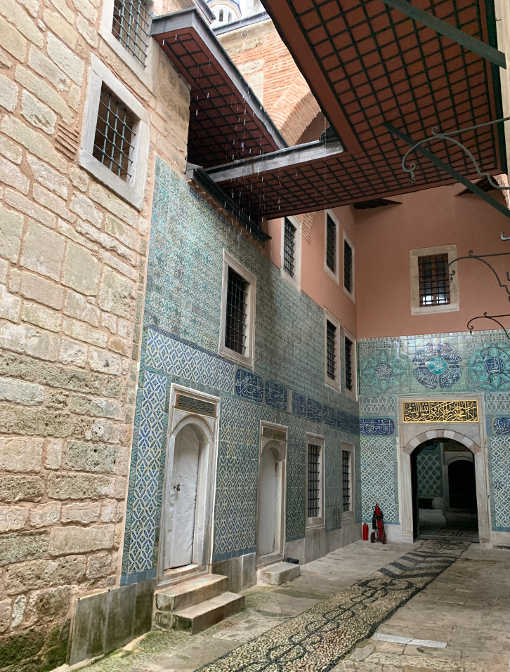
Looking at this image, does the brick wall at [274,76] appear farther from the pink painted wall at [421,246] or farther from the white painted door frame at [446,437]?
the white painted door frame at [446,437]

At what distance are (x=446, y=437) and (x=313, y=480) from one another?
3.67 m

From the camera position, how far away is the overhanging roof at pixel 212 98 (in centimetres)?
506

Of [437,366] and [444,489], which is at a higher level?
[437,366]

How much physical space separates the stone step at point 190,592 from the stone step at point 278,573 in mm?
1253

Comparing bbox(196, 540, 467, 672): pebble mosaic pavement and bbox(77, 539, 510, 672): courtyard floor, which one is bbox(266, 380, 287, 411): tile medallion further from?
bbox(196, 540, 467, 672): pebble mosaic pavement

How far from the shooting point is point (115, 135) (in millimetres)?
4820

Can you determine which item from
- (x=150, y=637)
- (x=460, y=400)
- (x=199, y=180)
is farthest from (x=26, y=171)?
(x=460, y=400)

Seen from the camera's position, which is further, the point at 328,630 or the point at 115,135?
the point at 115,135

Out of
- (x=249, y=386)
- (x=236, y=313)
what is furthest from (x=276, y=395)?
(x=236, y=313)

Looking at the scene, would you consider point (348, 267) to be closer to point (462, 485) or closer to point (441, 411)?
point (441, 411)

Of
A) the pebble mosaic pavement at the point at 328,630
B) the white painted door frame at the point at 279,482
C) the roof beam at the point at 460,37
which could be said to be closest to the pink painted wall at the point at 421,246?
the white painted door frame at the point at 279,482

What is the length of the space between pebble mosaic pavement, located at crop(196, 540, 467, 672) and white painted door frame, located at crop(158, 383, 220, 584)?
1.09 m

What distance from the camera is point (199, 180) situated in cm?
576

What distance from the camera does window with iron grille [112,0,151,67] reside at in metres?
4.95
